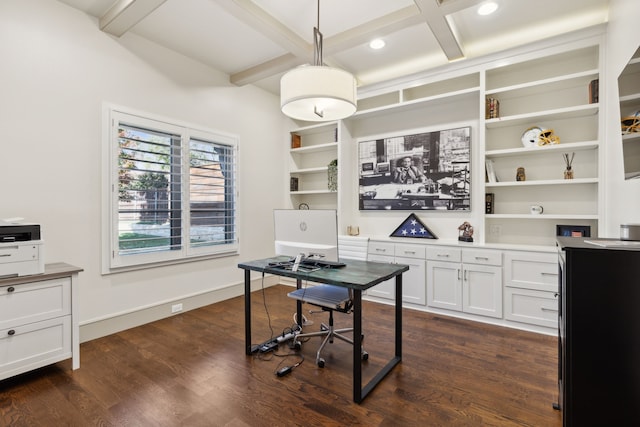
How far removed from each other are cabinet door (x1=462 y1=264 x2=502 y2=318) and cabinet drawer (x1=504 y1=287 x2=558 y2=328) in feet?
0.32

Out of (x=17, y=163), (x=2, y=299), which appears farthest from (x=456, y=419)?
(x=17, y=163)

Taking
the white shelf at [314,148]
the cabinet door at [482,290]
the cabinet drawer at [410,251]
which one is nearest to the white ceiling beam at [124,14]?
the white shelf at [314,148]

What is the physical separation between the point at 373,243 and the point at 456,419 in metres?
2.39

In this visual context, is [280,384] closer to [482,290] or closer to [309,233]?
[309,233]

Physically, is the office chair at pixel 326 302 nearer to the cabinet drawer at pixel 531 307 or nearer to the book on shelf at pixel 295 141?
the cabinet drawer at pixel 531 307

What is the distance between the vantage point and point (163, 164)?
3.44 metres

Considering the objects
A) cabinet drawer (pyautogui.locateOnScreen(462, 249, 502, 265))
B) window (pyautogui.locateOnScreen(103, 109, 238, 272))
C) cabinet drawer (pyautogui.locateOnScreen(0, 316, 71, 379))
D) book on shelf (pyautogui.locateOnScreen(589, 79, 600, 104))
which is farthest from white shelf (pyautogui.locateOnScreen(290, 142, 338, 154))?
cabinet drawer (pyautogui.locateOnScreen(0, 316, 71, 379))

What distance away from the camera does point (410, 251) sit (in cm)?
379

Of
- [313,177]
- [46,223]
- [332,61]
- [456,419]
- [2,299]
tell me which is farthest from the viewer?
[313,177]

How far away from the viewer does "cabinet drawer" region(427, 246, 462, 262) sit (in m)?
3.50

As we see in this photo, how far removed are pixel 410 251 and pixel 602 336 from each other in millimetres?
2496

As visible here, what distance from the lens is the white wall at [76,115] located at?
251 centimetres

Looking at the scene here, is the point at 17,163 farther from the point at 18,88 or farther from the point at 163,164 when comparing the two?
the point at 163,164

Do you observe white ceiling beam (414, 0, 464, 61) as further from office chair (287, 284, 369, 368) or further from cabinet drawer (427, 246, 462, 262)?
office chair (287, 284, 369, 368)
